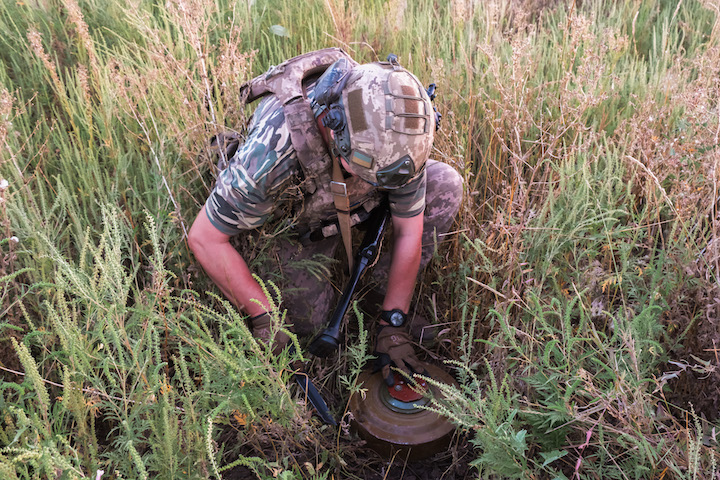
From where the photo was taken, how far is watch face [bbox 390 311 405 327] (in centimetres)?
250

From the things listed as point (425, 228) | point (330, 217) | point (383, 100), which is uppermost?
point (383, 100)

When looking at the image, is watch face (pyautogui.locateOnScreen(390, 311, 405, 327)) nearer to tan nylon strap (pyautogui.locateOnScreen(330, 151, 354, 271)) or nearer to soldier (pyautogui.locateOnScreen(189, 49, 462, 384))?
soldier (pyautogui.locateOnScreen(189, 49, 462, 384))

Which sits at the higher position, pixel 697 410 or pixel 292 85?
pixel 292 85

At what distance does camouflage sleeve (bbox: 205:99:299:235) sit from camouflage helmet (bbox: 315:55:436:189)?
0.74 feet

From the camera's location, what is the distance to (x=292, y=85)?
2.24 m

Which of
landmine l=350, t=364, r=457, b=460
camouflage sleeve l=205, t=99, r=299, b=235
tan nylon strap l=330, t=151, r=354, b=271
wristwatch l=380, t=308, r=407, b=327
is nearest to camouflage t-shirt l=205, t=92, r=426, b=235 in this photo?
camouflage sleeve l=205, t=99, r=299, b=235

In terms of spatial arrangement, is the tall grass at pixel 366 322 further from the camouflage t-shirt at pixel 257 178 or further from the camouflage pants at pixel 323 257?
the camouflage t-shirt at pixel 257 178

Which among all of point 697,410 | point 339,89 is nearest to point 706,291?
point 697,410

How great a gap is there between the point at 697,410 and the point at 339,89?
5.90 ft

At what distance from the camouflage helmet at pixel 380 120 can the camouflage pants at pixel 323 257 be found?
0.67m

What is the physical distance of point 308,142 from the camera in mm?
2121

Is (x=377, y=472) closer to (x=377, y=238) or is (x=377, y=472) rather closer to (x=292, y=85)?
(x=377, y=238)

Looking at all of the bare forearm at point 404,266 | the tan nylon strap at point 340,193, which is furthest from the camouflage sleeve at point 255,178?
the bare forearm at point 404,266

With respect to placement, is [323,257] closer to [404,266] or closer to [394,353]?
[404,266]
